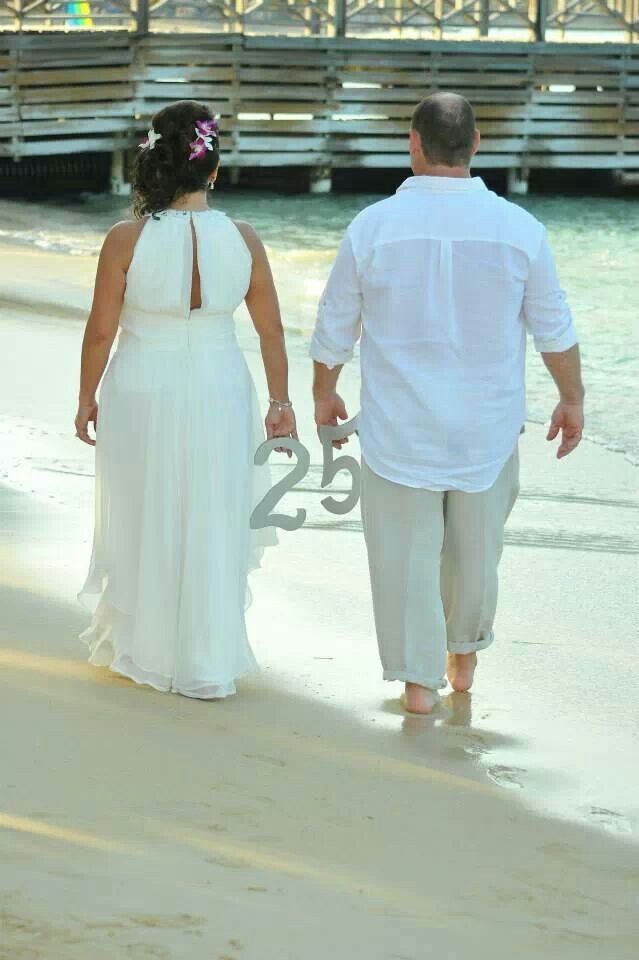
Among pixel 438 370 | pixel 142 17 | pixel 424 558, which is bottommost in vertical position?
pixel 424 558

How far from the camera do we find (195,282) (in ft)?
13.0


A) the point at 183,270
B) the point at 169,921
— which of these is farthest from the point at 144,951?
the point at 183,270

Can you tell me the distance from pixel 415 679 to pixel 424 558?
0.30m

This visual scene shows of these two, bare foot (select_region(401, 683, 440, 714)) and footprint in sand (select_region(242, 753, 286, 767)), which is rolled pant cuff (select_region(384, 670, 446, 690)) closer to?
bare foot (select_region(401, 683, 440, 714))

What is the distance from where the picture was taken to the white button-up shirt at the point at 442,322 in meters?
3.88

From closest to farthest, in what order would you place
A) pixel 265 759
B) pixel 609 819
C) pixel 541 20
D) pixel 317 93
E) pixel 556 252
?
pixel 609 819
pixel 265 759
pixel 556 252
pixel 317 93
pixel 541 20

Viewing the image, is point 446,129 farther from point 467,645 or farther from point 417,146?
point 467,645

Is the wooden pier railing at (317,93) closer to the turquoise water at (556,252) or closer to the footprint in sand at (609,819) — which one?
the turquoise water at (556,252)

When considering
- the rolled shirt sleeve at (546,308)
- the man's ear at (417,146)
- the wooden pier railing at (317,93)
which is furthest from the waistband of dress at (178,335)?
the wooden pier railing at (317,93)

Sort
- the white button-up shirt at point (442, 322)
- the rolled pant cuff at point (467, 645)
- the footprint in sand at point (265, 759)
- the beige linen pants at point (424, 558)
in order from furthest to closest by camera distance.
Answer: the rolled pant cuff at point (467, 645) → the beige linen pants at point (424, 558) → the white button-up shirt at point (442, 322) → the footprint in sand at point (265, 759)

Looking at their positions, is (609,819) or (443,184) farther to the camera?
(443,184)

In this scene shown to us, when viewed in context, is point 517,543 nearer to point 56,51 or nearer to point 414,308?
point 414,308

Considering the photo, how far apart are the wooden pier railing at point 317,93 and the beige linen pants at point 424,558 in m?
18.3

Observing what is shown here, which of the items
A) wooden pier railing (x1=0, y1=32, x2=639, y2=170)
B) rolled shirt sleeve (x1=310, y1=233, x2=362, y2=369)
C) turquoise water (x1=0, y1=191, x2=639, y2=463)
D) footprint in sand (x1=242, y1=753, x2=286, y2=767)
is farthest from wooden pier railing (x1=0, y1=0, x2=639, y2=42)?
footprint in sand (x1=242, y1=753, x2=286, y2=767)
